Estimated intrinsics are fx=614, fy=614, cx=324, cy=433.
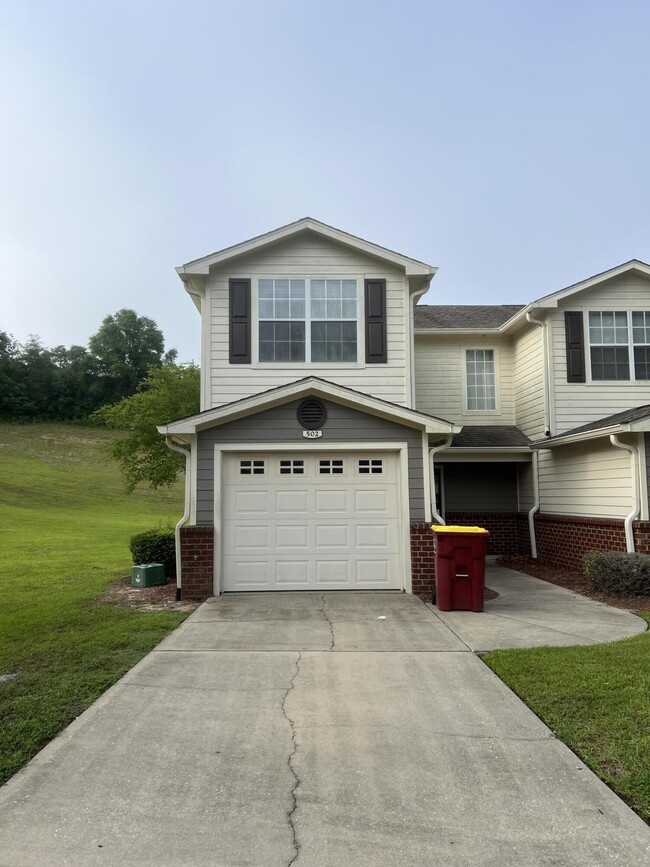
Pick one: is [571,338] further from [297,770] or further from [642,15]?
[297,770]

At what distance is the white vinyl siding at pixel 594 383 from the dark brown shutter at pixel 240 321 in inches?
264

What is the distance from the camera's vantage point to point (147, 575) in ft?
37.1

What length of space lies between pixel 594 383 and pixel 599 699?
979 cm

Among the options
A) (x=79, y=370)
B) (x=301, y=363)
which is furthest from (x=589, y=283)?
(x=79, y=370)

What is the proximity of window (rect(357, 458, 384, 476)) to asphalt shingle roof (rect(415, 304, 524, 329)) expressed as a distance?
20.1ft

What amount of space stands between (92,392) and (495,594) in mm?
59556

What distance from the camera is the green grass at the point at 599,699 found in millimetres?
3918

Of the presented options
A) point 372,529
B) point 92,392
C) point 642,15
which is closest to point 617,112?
point 642,15

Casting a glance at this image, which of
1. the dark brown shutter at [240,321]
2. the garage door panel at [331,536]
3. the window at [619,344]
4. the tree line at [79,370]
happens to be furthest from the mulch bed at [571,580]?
the tree line at [79,370]

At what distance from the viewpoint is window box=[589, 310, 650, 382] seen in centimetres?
1348

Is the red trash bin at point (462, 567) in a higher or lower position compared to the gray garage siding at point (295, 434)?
lower

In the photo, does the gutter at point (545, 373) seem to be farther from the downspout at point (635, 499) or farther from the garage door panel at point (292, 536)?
the garage door panel at point (292, 536)

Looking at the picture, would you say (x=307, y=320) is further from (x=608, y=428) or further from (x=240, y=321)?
(x=608, y=428)

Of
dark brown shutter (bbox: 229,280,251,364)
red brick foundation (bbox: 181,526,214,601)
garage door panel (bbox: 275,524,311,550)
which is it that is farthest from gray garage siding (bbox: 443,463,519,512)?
red brick foundation (bbox: 181,526,214,601)
